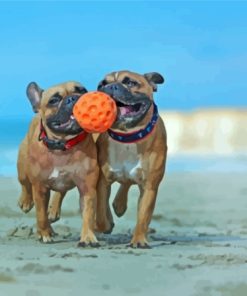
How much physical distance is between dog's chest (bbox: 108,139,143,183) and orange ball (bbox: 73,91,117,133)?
0.25 metres

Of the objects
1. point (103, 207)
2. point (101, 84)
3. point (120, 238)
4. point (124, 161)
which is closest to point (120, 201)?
point (120, 238)

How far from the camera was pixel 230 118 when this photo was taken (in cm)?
1669

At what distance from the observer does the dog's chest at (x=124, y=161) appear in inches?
211

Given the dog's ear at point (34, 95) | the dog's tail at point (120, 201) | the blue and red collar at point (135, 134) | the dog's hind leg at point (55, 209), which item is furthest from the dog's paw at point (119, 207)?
the dog's ear at point (34, 95)

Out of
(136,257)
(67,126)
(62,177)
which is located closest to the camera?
(136,257)

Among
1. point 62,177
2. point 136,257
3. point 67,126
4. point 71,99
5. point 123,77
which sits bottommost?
point 136,257

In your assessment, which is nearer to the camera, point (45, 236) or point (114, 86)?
point (114, 86)

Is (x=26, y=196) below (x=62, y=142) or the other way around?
below

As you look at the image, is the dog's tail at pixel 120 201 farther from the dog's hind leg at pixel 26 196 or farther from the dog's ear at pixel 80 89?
the dog's ear at pixel 80 89

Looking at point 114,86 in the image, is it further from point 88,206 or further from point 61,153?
point 88,206

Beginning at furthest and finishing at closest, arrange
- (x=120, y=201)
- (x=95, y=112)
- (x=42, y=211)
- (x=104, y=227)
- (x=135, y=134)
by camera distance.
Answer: (x=120, y=201), (x=104, y=227), (x=42, y=211), (x=135, y=134), (x=95, y=112)

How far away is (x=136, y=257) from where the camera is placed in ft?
16.3

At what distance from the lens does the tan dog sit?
205 inches

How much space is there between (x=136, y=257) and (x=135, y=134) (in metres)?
0.68
